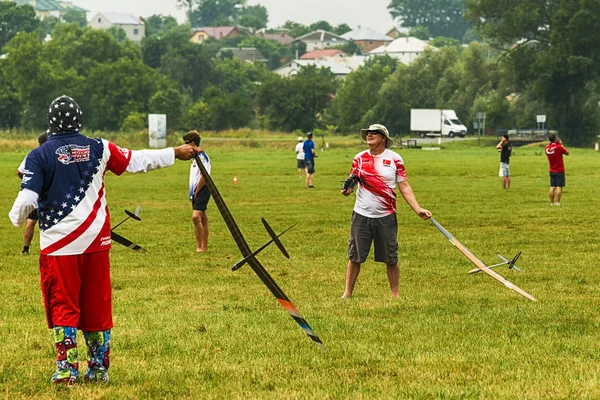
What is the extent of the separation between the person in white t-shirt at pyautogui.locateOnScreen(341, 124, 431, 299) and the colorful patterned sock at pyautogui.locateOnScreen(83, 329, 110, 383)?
5033 millimetres

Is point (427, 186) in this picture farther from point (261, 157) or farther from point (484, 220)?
point (261, 157)

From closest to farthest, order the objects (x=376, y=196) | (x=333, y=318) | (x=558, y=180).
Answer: (x=333, y=318)
(x=376, y=196)
(x=558, y=180)

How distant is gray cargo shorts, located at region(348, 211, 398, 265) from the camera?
42.9 ft

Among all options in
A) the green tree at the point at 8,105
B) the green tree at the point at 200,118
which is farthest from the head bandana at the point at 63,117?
the green tree at the point at 8,105

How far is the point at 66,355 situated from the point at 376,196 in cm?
559

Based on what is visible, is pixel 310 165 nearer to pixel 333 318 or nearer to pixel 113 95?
pixel 333 318

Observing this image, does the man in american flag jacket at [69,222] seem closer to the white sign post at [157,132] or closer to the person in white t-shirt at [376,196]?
the person in white t-shirt at [376,196]

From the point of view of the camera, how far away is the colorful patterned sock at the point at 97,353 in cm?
838

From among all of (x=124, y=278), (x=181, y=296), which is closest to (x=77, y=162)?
(x=181, y=296)

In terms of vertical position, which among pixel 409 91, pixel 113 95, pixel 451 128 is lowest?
pixel 451 128

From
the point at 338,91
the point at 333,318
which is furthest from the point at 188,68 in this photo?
the point at 333,318

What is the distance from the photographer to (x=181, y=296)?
44.9 ft

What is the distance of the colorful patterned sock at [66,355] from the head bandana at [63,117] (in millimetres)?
1415

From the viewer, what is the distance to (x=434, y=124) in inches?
4222
